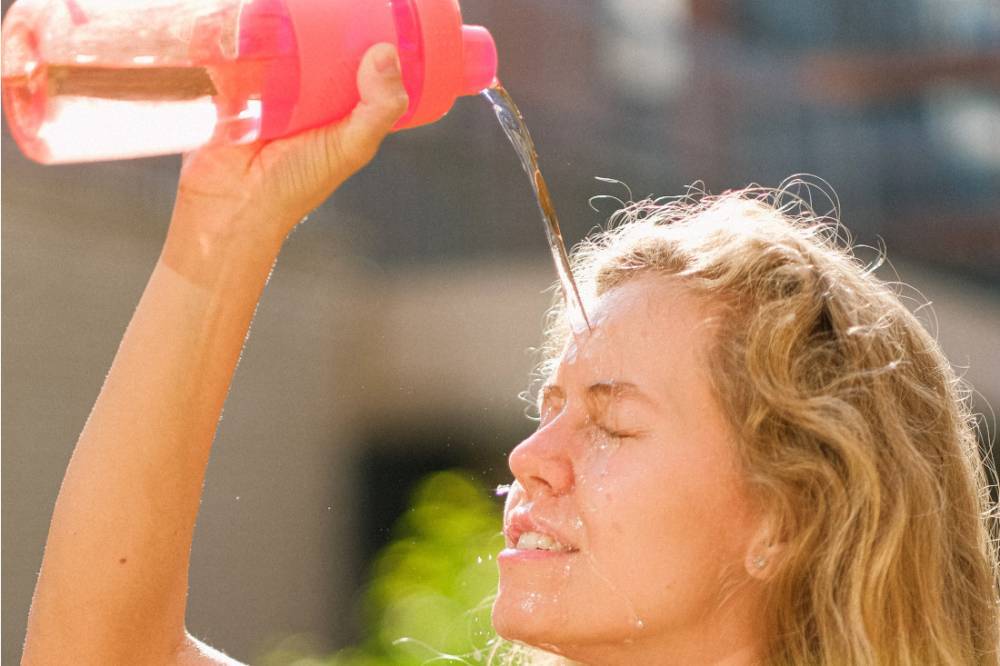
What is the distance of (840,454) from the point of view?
1.92 metres

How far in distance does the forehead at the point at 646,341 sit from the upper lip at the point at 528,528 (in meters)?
0.19

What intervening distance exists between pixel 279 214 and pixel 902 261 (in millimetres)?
9978

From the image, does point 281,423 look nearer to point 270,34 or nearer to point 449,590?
point 449,590

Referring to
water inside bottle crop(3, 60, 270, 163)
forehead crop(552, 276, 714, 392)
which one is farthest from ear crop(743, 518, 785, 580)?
water inside bottle crop(3, 60, 270, 163)

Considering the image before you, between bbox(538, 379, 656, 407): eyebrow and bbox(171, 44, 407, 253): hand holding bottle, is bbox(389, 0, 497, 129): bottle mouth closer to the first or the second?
bbox(171, 44, 407, 253): hand holding bottle

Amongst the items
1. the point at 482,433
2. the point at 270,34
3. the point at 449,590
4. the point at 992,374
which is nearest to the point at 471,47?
the point at 270,34

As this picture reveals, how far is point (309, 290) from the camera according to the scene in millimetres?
7430

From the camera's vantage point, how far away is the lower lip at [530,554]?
184 cm

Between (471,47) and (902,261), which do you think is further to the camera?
(902,261)

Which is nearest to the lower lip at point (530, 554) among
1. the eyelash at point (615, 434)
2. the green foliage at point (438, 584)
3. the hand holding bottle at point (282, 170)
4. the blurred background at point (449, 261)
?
the eyelash at point (615, 434)

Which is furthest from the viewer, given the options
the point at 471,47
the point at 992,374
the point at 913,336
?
the point at 992,374

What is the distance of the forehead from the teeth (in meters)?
0.22

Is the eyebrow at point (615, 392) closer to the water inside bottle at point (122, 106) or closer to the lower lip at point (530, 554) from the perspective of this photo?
the lower lip at point (530, 554)

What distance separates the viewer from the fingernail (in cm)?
158
